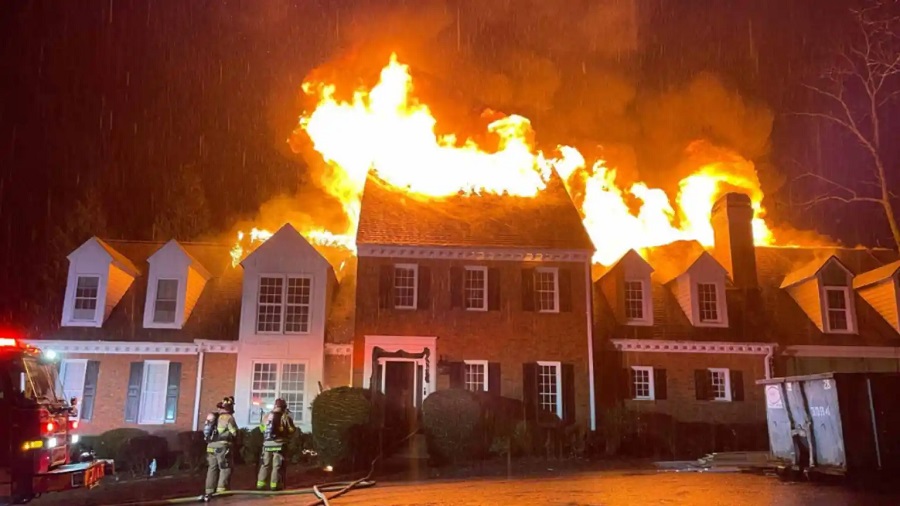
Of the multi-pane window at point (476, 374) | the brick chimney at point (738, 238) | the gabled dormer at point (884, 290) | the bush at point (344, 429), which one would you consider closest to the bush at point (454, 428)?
the bush at point (344, 429)

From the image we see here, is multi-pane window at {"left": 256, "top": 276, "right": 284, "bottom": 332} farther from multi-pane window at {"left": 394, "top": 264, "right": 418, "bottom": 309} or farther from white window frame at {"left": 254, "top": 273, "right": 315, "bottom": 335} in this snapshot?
multi-pane window at {"left": 394, "top": 264, "right": 418, "bottom": 309}

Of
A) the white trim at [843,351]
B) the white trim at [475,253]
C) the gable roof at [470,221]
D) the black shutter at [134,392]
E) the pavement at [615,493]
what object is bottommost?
the pavement at [615,493]

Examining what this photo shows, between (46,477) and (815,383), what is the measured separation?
13.4 metres

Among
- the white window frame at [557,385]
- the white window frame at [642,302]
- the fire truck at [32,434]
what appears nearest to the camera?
the fire truck at [32,434]

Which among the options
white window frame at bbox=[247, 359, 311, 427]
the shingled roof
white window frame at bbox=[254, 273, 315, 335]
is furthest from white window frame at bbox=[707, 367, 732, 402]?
the shingled roof

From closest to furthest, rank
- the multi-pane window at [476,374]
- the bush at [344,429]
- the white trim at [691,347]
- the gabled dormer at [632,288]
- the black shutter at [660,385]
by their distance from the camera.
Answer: the bush at [344,429] → the multi-pane window at [476,374] → the black shutter at [660,385] → the white trim at [691,347] → the gabled dormer at [632,288]

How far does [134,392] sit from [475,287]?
11372 mm

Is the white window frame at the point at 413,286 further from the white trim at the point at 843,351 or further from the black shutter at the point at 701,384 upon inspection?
the white trim at the point at 843,351

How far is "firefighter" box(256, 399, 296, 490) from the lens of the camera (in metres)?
13.0

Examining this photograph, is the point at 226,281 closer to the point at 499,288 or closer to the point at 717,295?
the point at 499,288

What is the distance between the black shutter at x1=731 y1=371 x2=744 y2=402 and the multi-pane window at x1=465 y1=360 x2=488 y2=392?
Answer: 8.48m

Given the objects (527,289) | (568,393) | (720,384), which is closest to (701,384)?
(720,384)

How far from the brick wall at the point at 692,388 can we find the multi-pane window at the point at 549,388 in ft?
6.25

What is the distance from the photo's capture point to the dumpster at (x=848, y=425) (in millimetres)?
12375
